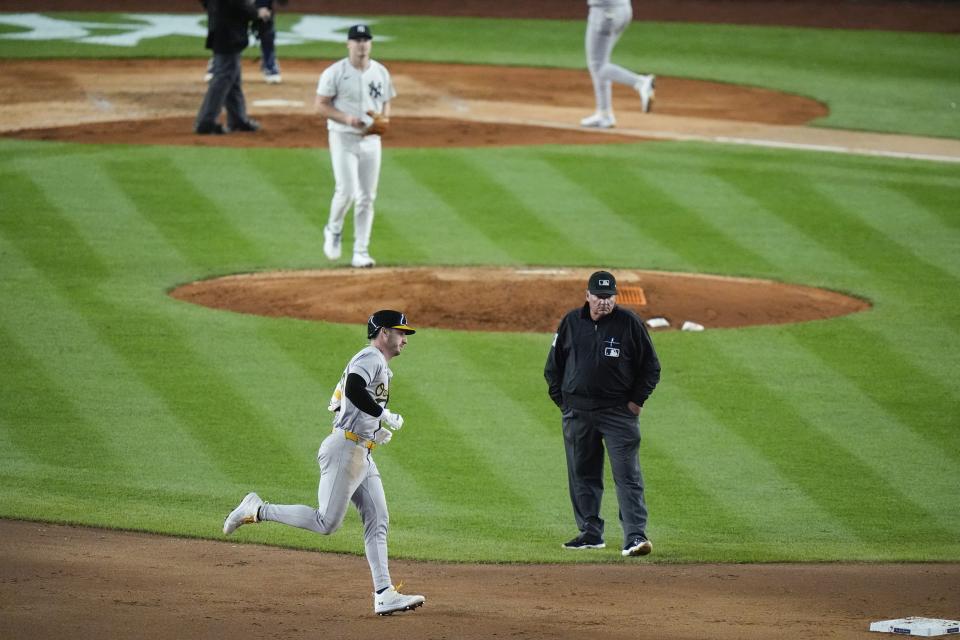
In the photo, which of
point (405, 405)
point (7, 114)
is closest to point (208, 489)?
point (405, 405)

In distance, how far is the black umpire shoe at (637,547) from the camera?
9.67 meters

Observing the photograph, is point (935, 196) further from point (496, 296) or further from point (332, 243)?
point (332, 243)

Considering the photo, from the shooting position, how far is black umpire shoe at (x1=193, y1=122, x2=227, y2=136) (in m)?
22.3

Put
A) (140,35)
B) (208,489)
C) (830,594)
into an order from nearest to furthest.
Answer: (830,594)
(208,489)
(140,35)

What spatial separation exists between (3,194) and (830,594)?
13046 millimetres

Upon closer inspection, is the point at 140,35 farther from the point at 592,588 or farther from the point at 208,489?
the point at 592,588

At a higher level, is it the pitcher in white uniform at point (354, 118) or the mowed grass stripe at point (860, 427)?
the pitcher in white uniform at point (354, 118)

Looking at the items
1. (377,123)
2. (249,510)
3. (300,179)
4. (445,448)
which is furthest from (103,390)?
(300,179)

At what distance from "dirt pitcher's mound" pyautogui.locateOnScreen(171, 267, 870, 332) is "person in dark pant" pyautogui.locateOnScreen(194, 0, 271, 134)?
5.22 meters

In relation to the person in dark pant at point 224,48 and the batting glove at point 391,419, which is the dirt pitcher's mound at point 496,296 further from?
the batting glove at point 391,419

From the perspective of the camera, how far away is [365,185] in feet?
52.9

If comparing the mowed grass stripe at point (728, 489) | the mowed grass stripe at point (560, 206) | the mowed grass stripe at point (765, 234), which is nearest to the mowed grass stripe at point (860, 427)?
the mowed grass stripe at point (728, 489)

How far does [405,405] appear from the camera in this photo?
12.7 m

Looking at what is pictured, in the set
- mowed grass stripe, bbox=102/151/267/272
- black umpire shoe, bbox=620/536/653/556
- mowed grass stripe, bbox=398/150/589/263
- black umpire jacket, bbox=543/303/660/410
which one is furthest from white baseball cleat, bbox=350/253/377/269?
black umpire shoe, bbox=620/536/653/556
